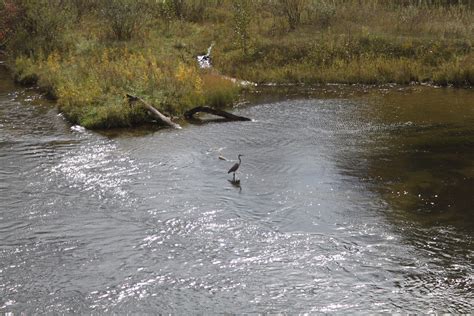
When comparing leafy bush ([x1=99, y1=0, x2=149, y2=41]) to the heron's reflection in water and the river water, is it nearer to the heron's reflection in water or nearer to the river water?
the river water

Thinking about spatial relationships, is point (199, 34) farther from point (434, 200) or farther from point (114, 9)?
point (434, 200)

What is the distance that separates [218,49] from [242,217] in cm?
2228

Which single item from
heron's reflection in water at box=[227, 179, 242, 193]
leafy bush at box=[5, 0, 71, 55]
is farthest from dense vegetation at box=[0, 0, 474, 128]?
heron's reflection in water at box=[227, 179, 242, 193]

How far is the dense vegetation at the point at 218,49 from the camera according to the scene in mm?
24453

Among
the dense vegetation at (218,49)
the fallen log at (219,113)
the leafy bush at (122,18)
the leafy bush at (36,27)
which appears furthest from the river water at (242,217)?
the leafy bush at (122,18)

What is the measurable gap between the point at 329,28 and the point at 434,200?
22.0 meters

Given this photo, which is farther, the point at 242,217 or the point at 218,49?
the point at 218,49

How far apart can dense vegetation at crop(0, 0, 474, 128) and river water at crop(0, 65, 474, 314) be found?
3.35m

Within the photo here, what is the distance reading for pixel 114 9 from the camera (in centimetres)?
3609

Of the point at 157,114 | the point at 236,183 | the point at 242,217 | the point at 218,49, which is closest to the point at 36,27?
the point at 218,49

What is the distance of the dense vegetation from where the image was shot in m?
24.5

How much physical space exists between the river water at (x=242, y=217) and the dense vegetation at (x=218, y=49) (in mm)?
3351

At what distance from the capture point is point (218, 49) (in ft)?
112

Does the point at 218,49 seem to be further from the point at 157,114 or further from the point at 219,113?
the point at 157,114
